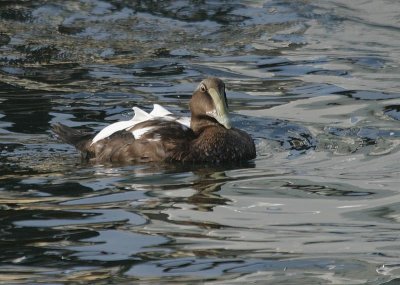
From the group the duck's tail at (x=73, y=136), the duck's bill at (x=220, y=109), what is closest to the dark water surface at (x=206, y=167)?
the duck's tail at (x=73, y=136)

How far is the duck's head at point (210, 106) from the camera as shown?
11.4m

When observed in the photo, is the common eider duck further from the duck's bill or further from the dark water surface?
the dark water surface

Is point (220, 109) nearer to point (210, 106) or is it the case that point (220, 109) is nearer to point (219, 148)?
point (210, 106)

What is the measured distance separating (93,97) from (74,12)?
644 cm

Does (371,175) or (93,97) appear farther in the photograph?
(93,97)

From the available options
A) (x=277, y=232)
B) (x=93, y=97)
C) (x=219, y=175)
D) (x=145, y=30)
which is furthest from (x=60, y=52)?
(x=277, y=232)

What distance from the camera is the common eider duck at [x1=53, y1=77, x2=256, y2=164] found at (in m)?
11.2

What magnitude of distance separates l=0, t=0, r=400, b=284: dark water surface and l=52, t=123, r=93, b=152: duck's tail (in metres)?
0.13

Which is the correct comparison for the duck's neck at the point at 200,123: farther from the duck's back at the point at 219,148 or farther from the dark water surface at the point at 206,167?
the dark water surface at the point at 206,167

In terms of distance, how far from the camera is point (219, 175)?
10711mm

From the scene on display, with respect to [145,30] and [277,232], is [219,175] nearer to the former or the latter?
[277,232]

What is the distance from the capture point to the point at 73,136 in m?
11.9

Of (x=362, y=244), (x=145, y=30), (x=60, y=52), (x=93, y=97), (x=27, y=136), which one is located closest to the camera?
(x=362, y=244)

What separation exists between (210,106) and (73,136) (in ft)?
4.53
